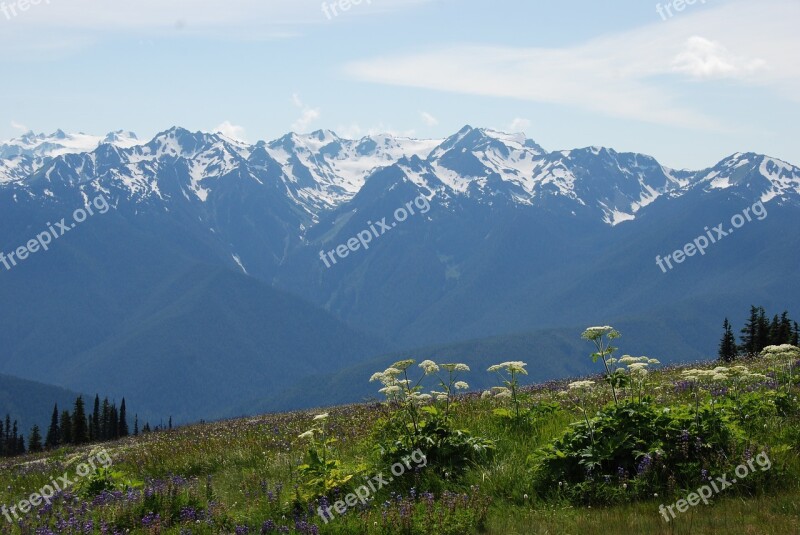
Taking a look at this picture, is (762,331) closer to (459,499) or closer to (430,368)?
(430,368)

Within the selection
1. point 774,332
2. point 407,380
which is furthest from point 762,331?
point 407,380

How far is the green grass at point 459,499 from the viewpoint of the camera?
1002 centimetres

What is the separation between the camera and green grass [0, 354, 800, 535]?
32.9ft

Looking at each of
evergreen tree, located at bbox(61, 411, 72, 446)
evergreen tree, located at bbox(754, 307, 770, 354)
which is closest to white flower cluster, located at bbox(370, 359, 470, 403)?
evergreen tree, located at bbox(754, 307, 770, 354)

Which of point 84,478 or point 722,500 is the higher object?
point 84,478

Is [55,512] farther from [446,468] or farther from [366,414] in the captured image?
[366,414]

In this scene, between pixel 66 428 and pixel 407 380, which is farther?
pixel 66 428

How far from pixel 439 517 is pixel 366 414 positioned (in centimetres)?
1118

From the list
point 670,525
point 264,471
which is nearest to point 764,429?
point 670,525

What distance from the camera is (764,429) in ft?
42.4

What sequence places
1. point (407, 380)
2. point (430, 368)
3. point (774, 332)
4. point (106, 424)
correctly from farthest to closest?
1. point (106, 424)
2. point (774, 332)
3. point (407, 380)
4. point (430, 368)

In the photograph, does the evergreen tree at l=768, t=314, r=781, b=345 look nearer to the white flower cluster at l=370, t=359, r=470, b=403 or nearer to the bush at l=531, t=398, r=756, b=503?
the white flower cluster at l=370, t=359, r=470, b=403

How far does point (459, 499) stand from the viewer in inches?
441

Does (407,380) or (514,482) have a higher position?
(407,380)
